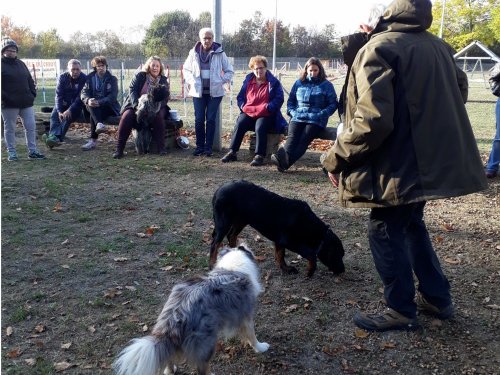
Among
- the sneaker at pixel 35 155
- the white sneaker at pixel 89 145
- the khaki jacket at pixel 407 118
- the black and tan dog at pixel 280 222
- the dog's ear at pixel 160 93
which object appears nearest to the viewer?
the khaki jacket at pixel 407 118

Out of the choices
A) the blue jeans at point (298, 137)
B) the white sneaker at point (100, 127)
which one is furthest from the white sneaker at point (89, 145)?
the blue jeans at point (298, 137)

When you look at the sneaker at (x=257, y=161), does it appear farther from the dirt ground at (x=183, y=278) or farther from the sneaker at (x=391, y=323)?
the sneaker at (x=391, y=323)

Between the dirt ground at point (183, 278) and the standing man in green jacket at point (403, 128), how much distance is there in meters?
0.86

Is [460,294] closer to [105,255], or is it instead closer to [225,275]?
A: [225,275]

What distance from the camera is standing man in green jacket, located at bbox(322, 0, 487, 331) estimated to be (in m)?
2.73

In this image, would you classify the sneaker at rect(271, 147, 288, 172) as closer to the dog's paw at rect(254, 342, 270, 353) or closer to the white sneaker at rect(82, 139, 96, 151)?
the white sneaker at rect(82, 139, 96, 151)

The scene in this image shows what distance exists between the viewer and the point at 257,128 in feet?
26.6

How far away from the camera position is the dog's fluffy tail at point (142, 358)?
2.39 meters

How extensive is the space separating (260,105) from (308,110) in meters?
0.91

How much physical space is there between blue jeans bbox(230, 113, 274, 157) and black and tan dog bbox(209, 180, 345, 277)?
392 centimetres

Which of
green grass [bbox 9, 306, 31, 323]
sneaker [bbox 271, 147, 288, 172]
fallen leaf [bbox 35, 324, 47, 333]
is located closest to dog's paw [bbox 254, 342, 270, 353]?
fallen leaf [bbox 35, 324, 47, 333]

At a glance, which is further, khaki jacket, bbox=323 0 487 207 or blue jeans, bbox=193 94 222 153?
blue jeans, bbox=193 94 222 153

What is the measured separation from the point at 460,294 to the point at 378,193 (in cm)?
168

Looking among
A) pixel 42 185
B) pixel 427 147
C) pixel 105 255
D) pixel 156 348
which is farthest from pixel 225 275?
pixel 42 185
